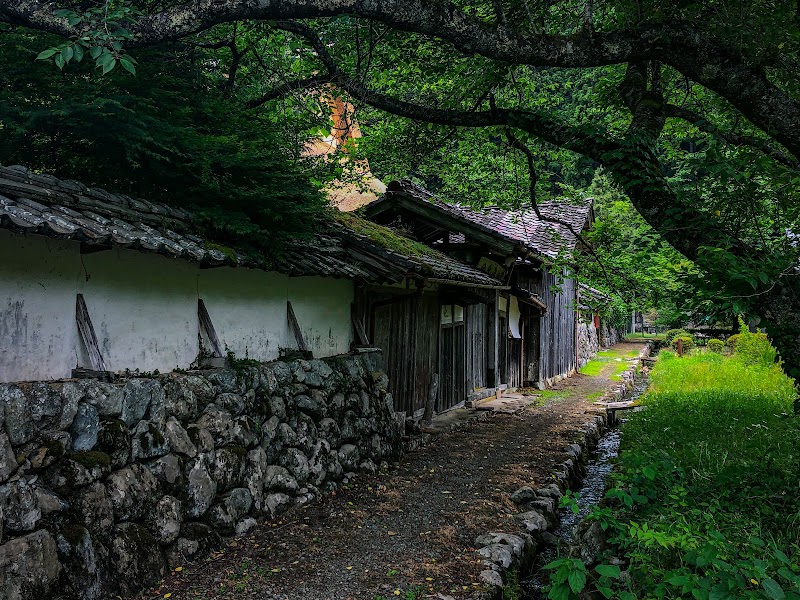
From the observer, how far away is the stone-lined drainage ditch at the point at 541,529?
5.14 meters

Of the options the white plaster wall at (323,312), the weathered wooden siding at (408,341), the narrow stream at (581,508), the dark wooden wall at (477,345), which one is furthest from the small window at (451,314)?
the narrow stream at (581,508)

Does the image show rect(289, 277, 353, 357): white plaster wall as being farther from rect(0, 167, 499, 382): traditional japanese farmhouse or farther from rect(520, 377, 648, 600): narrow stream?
rect(520, 377, 648, 600): narrow stream

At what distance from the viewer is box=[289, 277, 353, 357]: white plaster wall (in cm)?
780

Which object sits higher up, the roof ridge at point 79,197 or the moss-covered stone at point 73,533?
the roof ridge at point 79,197

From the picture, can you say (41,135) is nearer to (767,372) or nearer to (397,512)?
(397,512)

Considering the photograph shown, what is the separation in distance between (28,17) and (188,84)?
1.85 meters

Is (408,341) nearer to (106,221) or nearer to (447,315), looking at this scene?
(447,315)

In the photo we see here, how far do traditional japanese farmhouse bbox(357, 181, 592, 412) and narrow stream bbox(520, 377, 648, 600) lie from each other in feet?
11.5

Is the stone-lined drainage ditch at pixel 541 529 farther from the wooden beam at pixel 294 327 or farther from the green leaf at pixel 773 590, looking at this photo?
the wooden beam at pixel 294 327

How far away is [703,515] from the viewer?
4.69m

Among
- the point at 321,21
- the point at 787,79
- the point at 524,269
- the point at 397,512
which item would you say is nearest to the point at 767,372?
the point at 524,269

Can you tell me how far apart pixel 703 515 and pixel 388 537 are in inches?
123

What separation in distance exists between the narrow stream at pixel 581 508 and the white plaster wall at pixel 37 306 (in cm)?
472

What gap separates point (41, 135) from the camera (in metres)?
5.39
